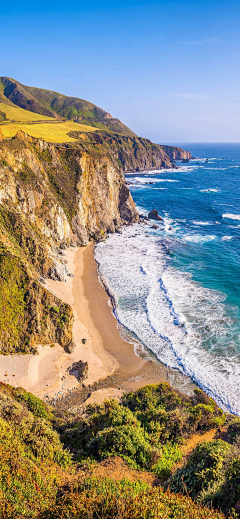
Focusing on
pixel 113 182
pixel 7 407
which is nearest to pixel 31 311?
pixel 7 407

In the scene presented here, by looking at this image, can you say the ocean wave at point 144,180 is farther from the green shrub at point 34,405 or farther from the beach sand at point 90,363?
the green shrub at point 34,405

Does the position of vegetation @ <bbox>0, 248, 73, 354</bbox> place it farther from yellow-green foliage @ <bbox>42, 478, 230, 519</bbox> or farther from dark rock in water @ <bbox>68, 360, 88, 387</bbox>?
yellow-green foliage @ <bbox>42, 478, 230, 519</bbox>

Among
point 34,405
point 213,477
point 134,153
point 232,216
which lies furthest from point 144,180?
point 213,477

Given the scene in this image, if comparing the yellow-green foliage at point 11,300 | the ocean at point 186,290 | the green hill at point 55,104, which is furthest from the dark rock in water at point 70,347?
the green hill at point 55,104

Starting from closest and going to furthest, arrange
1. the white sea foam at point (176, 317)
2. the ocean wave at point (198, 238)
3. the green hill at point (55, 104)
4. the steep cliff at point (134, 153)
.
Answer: the white sea foam at point (176, 317)
the ocean wave at point (198, 238)
the steep cliff at point (134, 153)
the green hill at point (55, 104)

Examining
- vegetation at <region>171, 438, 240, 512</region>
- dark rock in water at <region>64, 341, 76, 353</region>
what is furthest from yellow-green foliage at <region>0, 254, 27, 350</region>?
vegetation at <region>171, 438, 240, 512</region>

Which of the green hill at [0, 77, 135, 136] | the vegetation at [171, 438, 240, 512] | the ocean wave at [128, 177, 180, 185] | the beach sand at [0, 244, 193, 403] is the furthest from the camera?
the green hill at [0, 77, 135, 136]
